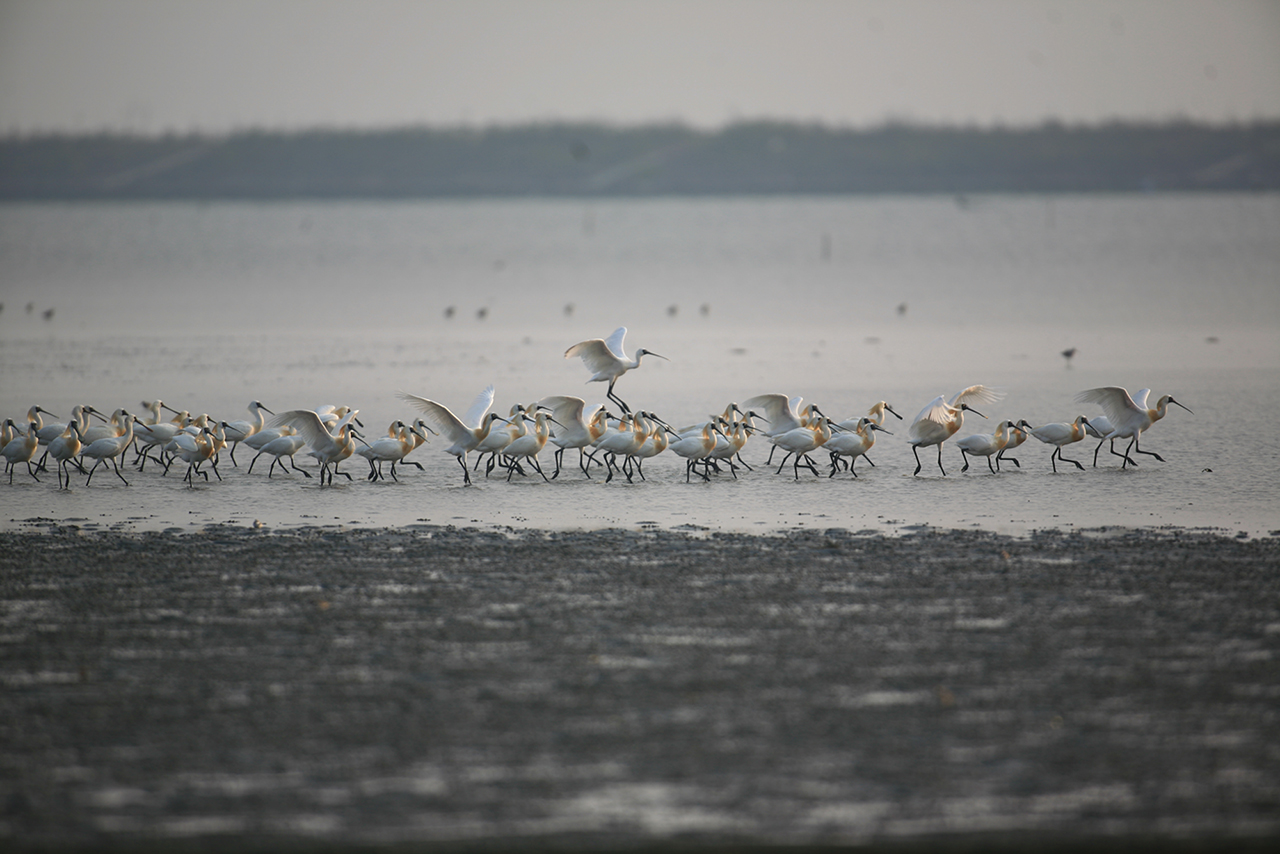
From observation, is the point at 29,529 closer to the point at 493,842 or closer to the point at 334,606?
the point at 334,606

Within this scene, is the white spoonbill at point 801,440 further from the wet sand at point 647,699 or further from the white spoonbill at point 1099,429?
the wet sand at point 647,699

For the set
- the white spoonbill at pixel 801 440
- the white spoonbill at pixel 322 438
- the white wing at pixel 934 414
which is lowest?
the white spoonbill at pixel 322 438

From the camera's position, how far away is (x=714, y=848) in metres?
4.75

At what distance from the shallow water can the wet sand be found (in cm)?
195

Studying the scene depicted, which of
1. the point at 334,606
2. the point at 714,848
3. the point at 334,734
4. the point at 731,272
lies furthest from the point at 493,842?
the point at 731,272

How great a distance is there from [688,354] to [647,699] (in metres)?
19.4

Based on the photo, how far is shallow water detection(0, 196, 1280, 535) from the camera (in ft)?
36.1

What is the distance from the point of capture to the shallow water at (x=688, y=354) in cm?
1102

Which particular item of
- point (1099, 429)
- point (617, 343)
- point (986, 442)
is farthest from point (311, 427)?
point (1099, 429)

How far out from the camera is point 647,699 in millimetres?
6023

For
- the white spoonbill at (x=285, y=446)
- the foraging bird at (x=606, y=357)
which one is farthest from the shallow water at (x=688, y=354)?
the foraging bird at (x=606, y=357)

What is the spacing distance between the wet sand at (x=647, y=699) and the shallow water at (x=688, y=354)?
1951mm

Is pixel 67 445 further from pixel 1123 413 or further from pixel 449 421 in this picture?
pixel 1123 413

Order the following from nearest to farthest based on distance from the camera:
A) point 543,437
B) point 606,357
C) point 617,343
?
point 543,437
point 606,357
point 617,343
